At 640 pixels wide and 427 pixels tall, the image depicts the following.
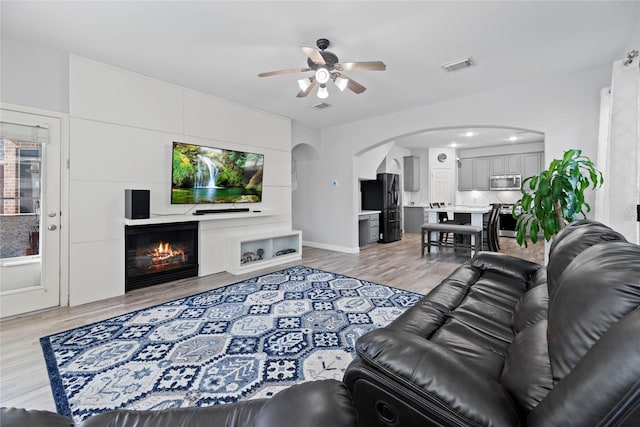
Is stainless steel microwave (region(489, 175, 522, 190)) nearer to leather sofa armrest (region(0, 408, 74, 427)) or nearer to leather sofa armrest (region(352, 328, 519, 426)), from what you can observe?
leather sofa armrest (region(352, 328, 519, 426))

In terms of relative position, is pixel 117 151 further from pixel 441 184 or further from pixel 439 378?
pixel 441 184

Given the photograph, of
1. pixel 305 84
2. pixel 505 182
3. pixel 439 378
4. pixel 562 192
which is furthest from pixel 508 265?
pixel 505 182

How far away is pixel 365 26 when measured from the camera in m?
2.71

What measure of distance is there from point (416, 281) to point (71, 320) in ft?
13.5

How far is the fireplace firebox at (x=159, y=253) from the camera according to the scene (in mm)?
3750

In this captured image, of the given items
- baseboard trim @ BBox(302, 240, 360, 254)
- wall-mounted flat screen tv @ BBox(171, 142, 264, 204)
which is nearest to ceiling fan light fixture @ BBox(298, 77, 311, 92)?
wall-mounted flat screen tv @ BBox(171, 142, 264, 204)

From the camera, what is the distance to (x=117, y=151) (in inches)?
143

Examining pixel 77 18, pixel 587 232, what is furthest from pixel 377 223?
pixel 77 18

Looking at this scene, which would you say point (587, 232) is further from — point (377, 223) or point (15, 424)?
point (377, 223)

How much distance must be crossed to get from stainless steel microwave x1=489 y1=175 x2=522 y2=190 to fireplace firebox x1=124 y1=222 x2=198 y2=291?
8625mm

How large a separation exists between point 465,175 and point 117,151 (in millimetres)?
9475

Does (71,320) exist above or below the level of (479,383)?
below

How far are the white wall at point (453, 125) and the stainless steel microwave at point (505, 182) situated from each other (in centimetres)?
508

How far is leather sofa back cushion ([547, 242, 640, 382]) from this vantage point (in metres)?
0.74
